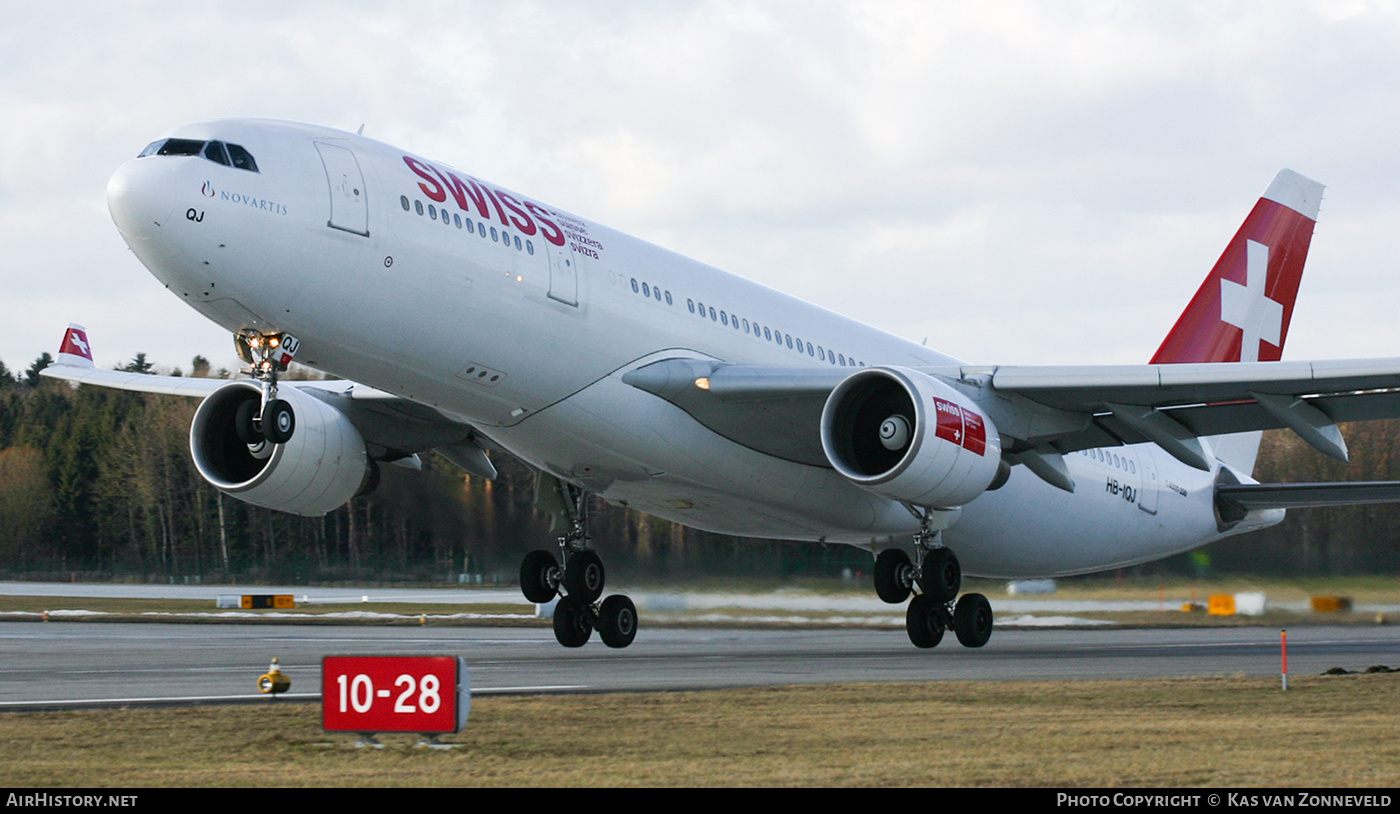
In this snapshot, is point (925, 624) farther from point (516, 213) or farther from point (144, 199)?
point (144, 199)

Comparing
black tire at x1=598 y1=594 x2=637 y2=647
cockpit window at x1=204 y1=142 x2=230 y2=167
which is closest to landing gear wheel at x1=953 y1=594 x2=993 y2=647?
black tire at x1=598 y1=594 x2=637 y2=647

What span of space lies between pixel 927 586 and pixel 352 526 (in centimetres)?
2355

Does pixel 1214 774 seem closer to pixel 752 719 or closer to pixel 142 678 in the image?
pixel 752 719

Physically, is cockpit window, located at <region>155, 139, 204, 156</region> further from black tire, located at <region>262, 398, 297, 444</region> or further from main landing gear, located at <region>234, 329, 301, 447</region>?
black tire, located at <region>262, 398, 297, 444</region>

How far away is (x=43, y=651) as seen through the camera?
26.3m

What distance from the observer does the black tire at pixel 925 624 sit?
68.7ft

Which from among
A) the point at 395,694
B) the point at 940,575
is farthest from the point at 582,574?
the point at 395,694

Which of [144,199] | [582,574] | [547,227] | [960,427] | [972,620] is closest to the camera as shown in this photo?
[144,199]

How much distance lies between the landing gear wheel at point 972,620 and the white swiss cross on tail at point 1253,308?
32.7ft

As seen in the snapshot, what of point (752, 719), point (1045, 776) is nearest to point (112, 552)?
point (752, 719)

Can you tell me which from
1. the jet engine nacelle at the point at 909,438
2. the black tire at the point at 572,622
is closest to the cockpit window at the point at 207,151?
the jet engine nacelle at the point at 909,438

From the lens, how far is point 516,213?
17.5 meters

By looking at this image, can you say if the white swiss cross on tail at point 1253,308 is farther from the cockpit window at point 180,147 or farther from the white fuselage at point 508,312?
the cockpit window at point 180,147

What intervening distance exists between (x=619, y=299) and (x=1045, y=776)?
9.47m
